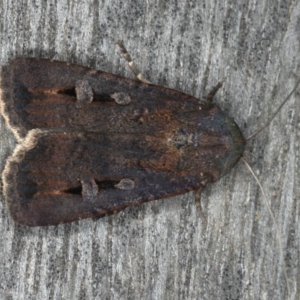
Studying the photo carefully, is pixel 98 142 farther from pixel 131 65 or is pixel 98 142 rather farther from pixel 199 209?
pixel 199 209

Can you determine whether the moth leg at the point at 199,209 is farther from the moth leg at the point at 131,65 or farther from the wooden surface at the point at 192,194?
the moth leg at the point at 131,65

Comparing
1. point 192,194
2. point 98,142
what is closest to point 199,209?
point 192,194

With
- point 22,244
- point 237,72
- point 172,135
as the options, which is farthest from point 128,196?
point 237,72

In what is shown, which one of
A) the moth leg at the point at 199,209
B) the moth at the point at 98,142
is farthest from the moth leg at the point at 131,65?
the moth leg at the point at 199,209

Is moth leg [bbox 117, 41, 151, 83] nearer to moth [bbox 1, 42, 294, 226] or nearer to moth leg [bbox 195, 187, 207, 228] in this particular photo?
moth [bbox 1, 42, 294, 226]

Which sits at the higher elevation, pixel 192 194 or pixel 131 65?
pixel 131 65

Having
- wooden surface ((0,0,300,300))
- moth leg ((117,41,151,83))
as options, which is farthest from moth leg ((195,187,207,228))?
moth leg ((117,41,151,83))
